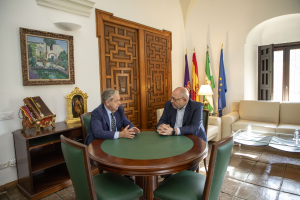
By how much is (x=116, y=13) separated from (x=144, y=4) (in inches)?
35.0

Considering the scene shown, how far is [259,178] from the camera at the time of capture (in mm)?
2641

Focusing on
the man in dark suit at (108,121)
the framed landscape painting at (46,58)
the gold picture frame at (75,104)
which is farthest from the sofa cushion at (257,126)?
the framed landscape painting at (46,58)

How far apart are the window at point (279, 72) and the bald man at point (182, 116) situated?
11.9ft

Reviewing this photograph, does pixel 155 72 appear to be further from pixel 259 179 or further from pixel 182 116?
pixel 259 179

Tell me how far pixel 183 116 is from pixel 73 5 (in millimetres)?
2326

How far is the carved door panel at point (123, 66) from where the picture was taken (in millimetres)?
3635

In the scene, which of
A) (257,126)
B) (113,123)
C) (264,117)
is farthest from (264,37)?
(113,123)

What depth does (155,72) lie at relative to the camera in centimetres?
470

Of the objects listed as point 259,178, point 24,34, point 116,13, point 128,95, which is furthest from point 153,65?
point 259,178

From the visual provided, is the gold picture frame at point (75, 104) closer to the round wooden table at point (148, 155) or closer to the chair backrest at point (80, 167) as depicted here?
the round wooden table at point (148, 155)

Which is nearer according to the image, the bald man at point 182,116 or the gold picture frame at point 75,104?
the bald man at point 182,116

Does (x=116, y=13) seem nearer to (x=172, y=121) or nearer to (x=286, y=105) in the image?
(x=172, y=121)

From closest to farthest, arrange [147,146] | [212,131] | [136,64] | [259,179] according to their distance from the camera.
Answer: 1. [147,146]
2. [259,179]
3. [212,131]
4. [136,64]

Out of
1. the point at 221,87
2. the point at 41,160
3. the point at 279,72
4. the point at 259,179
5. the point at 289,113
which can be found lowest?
the point at 259,179
